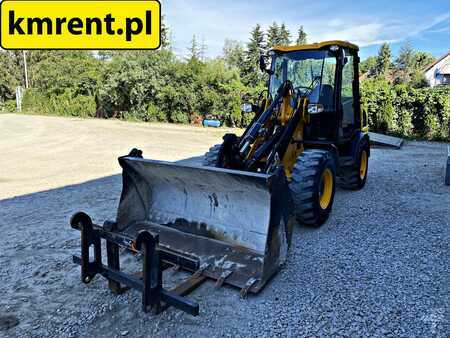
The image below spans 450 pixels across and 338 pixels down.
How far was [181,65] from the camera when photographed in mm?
17844

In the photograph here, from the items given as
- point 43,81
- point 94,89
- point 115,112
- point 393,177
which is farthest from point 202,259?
point 43,81

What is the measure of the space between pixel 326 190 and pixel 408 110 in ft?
31.8

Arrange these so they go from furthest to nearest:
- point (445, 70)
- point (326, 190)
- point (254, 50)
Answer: point (445, 70), point (254, 50), point (326, 190)

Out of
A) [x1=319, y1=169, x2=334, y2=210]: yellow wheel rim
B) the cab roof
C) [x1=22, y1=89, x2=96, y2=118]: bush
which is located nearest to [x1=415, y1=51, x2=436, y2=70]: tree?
[x1=22, y1=89, x2=96, y2=118]: bush

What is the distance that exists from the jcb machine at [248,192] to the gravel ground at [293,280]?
183 mm

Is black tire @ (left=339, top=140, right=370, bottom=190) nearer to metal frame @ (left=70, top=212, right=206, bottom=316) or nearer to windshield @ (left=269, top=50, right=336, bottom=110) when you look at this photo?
windshield @ (left=269, top=50, right=336, bottom=110)

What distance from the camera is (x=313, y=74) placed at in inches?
194

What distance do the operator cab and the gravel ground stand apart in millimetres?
1072

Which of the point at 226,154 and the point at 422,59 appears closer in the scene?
the point at 226,154

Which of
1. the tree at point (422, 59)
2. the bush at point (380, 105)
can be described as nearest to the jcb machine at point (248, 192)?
the bush at point (380, 105)

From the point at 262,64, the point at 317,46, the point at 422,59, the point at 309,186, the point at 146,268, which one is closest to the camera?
the point at 146,268

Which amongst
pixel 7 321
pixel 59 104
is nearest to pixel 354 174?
pixel 7 321

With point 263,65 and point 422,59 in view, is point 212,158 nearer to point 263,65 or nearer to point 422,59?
point 263,65

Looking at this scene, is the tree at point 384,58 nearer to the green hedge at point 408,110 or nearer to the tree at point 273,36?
the tree at point 273,36
